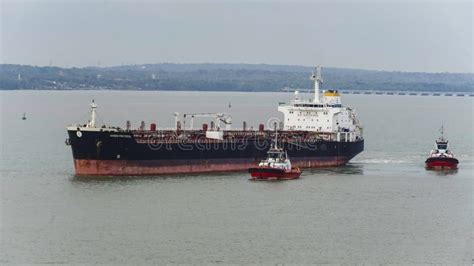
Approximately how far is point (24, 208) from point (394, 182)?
16616 mm

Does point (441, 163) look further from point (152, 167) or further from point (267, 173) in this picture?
point (152, 167)

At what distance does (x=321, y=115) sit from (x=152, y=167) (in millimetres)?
13442

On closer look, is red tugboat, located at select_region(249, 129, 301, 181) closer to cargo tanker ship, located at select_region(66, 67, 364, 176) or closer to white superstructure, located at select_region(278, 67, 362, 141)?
cargo tanker ship, located at select_region(66, 67, 364, 176)

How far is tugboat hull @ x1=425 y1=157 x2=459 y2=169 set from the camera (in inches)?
1917

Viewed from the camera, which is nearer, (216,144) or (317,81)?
(216,144)

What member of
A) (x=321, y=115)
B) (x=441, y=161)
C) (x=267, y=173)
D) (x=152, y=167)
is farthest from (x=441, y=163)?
(x=152, y=167)

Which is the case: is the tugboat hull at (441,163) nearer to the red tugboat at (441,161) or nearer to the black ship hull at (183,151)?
the red tugboat at (441,161)

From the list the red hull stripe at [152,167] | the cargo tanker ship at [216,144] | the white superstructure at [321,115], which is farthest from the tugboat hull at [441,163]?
the red hull stripe at [152,167]

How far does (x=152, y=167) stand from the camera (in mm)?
42031

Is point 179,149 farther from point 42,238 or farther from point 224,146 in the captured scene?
point 42,238

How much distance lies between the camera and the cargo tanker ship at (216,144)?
40781 mm

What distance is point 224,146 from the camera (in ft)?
148

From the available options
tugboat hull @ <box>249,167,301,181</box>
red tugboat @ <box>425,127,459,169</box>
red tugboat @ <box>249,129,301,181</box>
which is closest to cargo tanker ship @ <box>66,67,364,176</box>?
red tugboat @ <box>249,129,301,181</box>

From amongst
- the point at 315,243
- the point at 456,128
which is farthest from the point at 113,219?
the point at 456,128
